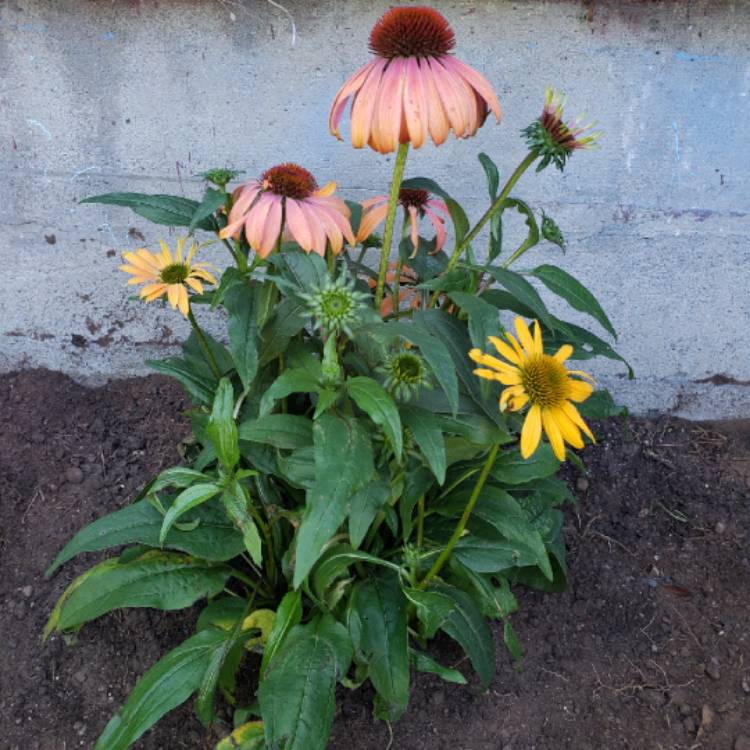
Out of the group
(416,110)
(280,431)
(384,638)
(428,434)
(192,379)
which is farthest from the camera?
(192,379)

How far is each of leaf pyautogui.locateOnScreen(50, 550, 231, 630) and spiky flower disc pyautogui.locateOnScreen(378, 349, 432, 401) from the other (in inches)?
25.4

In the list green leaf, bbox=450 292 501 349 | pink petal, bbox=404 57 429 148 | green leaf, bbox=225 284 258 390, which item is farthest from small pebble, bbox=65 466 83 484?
pink petal, bbox=404 57 429 148

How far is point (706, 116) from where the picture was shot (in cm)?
200

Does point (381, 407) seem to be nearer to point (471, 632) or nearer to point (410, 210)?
point (410, 210)

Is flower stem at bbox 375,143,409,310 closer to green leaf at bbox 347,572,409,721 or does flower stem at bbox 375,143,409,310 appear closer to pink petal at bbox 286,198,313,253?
pink petal at bbox 286,198,313,253


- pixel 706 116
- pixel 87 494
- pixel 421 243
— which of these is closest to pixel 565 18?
pixel 706 116

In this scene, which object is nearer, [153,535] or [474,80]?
[474,80]

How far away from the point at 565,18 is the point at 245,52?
822 mm

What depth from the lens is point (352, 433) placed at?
1181 millimetres

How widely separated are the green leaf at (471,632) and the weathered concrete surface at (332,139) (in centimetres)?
109

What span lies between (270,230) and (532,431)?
0.55m

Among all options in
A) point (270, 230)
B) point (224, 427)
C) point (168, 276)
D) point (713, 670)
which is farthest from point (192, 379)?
point (713, 670)

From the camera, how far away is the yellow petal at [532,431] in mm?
1091

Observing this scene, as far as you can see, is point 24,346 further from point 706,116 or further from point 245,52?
point 706,116
